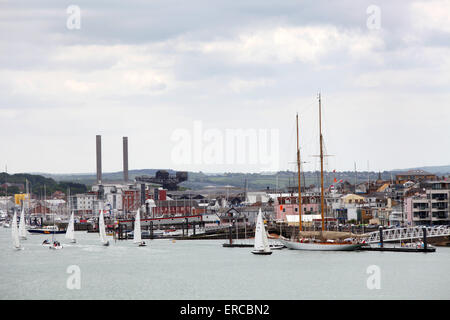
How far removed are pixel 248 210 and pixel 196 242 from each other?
112ft

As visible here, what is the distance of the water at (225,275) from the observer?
4069 centimetres

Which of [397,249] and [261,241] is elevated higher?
[261,241]

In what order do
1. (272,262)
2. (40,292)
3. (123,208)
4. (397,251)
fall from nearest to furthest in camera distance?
(40,292) → (272,262) → (397,251) → (123,208)

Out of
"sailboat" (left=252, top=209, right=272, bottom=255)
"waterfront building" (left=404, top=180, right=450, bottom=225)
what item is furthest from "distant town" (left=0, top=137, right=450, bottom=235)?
"sailboat" (left=252, top=209, right=272, bottom=255)

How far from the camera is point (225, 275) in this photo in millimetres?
47750

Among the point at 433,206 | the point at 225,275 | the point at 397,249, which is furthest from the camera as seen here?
the point at 433,206

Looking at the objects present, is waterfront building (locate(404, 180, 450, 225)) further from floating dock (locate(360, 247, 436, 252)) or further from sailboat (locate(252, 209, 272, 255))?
sailboat (locate(252, 209, 272, 255))

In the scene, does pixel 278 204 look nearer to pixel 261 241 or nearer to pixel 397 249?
pixel 261 241

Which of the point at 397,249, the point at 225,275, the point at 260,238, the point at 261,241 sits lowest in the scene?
the point at 225,275

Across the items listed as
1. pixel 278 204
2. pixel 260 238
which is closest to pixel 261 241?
pixel 260 238

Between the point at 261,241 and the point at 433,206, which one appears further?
the point at 433,206
